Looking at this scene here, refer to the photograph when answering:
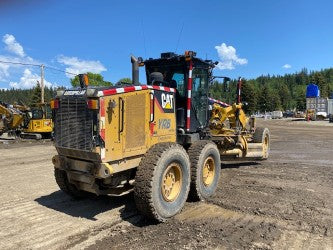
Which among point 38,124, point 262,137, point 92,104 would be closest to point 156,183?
point 92,104

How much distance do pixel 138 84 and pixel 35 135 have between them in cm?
1766

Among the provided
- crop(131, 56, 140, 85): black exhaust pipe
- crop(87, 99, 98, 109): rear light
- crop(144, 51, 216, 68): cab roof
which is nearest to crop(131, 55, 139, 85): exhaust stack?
crop(131, 56, 140, 85): black exhaust pipe

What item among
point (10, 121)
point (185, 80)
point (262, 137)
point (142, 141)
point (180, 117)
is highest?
point (185, 80)

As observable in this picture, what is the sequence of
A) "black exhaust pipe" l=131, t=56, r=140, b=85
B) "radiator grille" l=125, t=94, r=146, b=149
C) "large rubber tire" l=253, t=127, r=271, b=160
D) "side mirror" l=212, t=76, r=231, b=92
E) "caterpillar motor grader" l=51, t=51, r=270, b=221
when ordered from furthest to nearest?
"large rubber tire" l=253, t=127, r=271, b=160 < "side mirror" l=212, t=76, r=231, b=92 < "black exhaust pipe" l=131, t=56, r=140, b=85 < "radiator grille" l=125, t=94, r=146, b=149 < "caterpillar motor grader" l=51, t=51, r=270, b=221

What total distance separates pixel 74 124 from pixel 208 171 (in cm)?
A: 303

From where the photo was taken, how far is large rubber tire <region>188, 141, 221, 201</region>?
6809 millimetres

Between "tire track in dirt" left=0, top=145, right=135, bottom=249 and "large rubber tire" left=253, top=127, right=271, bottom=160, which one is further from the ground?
"large rubber tire" left=253, top=127, right=271, bottom=160

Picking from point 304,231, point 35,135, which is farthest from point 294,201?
point 35,135

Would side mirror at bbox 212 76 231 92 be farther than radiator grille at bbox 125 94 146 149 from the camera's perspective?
Yes

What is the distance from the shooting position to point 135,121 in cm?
600

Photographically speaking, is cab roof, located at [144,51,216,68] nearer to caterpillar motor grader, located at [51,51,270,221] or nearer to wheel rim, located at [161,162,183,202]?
caterpillar motor grader, located at [51,51,270,221]

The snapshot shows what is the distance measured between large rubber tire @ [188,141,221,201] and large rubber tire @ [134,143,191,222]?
688 mm

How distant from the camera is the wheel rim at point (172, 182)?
237 inches

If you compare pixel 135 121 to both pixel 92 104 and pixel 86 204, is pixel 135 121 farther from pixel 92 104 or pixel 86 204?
pixel 86 204
